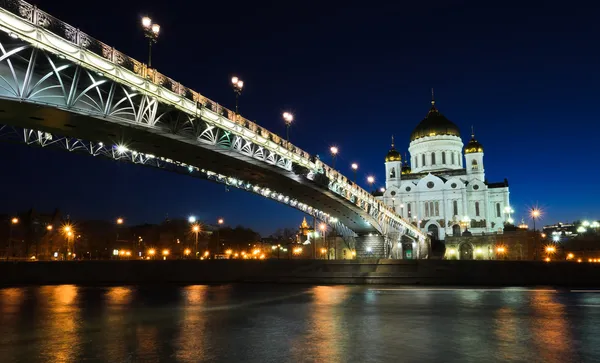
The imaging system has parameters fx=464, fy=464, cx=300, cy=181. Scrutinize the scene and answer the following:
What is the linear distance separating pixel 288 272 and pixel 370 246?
3077cm

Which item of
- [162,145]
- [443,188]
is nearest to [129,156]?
[162,145]

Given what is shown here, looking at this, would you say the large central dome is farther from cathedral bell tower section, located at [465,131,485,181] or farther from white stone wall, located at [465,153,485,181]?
white stone wall, located at [465,153,485,181]

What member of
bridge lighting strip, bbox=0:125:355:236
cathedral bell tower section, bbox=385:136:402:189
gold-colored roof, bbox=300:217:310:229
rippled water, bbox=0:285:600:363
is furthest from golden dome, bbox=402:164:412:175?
rippled water, bbox=0:285:600:363

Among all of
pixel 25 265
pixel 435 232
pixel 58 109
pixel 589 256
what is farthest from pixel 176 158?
pixel 435 232

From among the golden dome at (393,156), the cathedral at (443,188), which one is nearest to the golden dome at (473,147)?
the cathedral at (443,188)

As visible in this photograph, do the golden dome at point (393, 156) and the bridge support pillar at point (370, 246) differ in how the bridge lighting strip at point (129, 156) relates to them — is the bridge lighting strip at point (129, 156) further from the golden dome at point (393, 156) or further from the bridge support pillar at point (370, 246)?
the golden dome at point (393, 156)

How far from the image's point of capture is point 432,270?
4838cm

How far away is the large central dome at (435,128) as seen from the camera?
116 meters

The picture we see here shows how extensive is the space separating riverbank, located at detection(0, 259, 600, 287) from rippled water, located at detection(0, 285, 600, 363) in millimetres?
21354

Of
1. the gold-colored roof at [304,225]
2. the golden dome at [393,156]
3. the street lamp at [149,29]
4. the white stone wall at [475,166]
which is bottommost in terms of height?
the gold-colored roof at [304,225]

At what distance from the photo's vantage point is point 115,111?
82.5 feet

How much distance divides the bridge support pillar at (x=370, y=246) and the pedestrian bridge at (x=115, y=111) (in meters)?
32.0

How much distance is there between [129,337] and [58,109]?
42.0ft

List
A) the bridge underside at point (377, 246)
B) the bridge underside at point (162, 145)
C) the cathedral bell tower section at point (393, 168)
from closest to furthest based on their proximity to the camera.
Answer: the bridge underside at point (162, 145)
the bridge underside at point (377, 246)
the cathedral bell tower section at point (393, 168)
